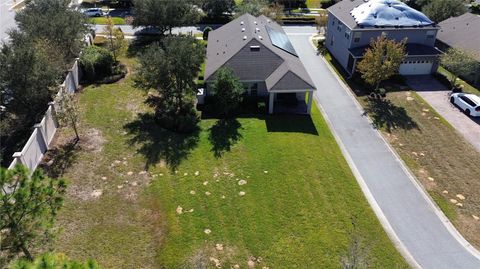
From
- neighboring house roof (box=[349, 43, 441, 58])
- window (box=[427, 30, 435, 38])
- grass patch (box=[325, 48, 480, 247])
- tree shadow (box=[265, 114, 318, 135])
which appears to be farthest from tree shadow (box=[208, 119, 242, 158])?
window (box=[427, 30, 435, 38])

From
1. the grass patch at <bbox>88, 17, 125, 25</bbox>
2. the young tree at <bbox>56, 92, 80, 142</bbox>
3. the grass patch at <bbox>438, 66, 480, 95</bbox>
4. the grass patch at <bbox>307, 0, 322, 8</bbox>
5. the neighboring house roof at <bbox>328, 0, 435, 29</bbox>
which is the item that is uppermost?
the neighboring house roof at <bbox>328, 0, 435, 29</bbox>

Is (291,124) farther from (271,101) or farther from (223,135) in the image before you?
(223,135)

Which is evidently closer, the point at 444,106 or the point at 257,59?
the point at 257,59

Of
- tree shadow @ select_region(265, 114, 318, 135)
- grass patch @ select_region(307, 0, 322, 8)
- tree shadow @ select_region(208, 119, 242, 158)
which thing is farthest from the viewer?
grass patch @ select_region(307, 0, 322, 8)

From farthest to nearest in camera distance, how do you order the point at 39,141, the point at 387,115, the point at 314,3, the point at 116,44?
the point at 314,3
the point at 116,44
the point at 387,115
the point at 39,141

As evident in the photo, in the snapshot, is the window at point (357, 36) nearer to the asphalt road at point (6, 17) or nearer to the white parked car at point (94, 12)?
the white parked car at point (94, 12)

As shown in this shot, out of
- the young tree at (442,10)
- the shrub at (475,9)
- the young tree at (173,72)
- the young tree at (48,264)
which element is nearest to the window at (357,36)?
the young tree at (173,72)

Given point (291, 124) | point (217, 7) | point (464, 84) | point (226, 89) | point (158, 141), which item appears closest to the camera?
point (158, 141)

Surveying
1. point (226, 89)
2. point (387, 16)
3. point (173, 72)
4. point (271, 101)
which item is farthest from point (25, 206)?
point (387, 16)

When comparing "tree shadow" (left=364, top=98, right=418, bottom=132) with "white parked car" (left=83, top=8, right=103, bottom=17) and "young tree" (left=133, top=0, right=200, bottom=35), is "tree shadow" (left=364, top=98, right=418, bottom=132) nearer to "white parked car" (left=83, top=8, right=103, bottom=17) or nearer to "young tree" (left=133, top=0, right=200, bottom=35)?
"young tree" (left=133, top=0, right=200, bottom=35)
